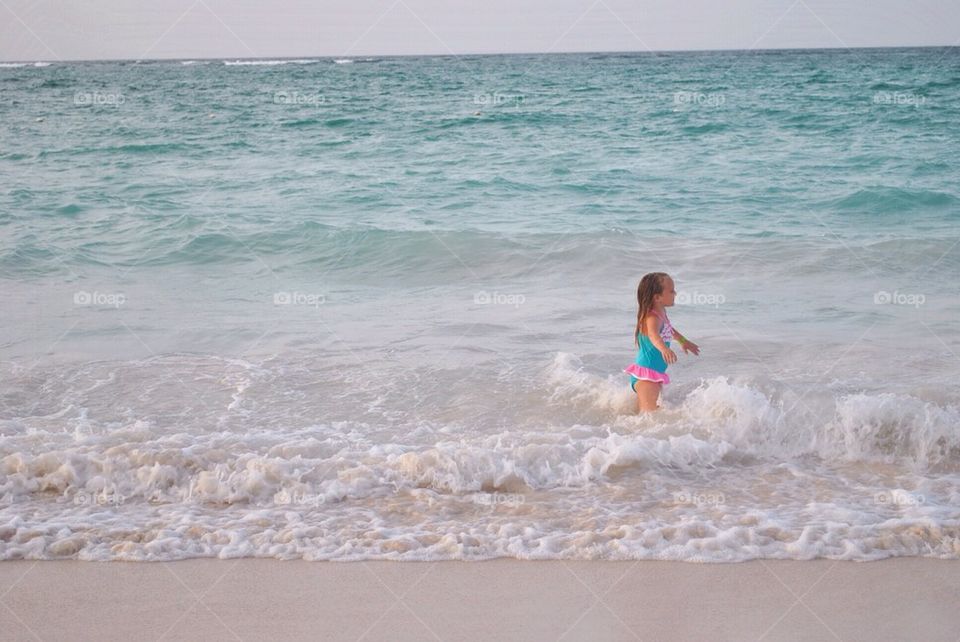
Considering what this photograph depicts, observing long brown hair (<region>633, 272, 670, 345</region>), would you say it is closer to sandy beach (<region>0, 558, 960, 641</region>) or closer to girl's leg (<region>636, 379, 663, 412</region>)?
girl's leg (<region>636, 379, 663, 412</region>)

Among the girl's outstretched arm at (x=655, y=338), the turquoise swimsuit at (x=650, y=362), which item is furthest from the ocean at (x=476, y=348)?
the girl's outstretched arm at (x=655, y=338)

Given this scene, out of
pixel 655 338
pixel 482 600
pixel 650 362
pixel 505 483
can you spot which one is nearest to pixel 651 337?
pixel 655 338

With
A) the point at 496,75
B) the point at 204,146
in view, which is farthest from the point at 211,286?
the point at 496,75

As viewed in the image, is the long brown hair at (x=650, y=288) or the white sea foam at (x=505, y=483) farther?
the long brown hair at (x=650, y=288)

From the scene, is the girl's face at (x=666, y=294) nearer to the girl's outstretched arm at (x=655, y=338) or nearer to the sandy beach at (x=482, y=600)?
the girl's outstretched arm at (x=655, y=338)

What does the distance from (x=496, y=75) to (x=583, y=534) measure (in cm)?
3775

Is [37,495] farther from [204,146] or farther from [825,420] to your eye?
[204,146]

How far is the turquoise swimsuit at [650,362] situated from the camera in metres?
6.37

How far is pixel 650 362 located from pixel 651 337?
0.66 feet

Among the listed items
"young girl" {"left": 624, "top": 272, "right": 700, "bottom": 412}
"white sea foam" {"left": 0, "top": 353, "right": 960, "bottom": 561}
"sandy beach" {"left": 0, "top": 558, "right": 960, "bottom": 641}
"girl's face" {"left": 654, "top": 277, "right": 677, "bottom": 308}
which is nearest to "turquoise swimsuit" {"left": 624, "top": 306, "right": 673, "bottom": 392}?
→ "young girl" {"left": 624, "top": 272, "right": 700, "bottom": 412}

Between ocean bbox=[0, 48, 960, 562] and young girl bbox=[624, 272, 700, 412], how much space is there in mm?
219

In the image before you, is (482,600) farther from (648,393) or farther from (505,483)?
(648,393)

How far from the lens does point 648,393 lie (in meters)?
6.38

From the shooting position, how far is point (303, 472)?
5.30m
